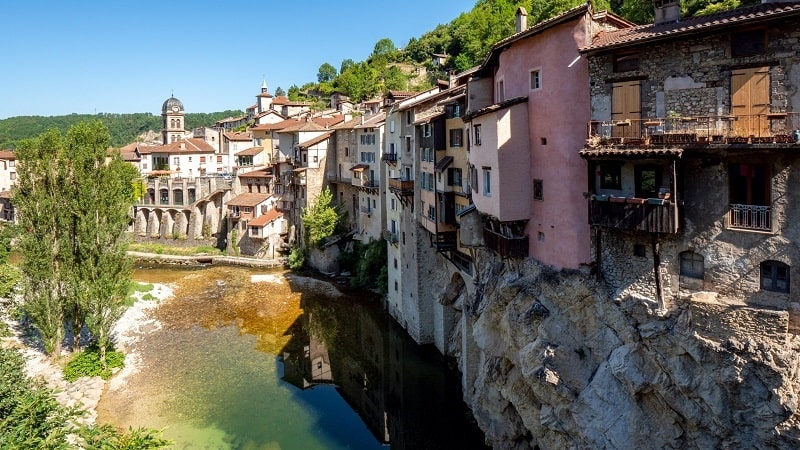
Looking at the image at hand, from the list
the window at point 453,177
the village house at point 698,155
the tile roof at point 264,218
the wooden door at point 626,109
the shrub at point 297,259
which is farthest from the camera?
the tile roof at point 264,218

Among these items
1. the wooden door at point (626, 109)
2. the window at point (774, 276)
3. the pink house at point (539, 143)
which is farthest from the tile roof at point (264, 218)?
the window at point (774, 276)

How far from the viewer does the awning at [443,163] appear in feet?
102

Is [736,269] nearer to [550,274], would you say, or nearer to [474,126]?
[550,274]

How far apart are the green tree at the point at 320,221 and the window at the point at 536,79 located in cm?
3710

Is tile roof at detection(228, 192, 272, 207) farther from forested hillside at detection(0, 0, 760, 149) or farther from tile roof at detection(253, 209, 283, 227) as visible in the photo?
forested hillside at detection(0, 0, 760, 149)

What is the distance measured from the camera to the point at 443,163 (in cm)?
3152

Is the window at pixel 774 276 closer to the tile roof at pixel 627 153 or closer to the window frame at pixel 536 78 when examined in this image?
the tile roof at pixel 627 153

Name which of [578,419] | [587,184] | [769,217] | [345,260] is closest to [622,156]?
[587,184]

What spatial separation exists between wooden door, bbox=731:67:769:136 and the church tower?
11479 centimetres

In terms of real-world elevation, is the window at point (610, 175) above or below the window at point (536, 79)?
below

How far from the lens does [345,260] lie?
5497 cm

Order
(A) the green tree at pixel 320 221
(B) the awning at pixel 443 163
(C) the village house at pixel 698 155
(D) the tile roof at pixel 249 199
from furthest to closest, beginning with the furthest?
(D) the tile roof at pixel 249 199
(A) the green tree at pixel 320 221
(B) the awning at pixel 443 163
(C) the village house at pixel 698 155

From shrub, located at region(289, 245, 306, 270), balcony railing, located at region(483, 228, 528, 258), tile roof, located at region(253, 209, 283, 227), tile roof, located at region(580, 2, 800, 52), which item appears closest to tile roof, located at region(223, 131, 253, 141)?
tile roof, located at region(253, 209, 283, 227)

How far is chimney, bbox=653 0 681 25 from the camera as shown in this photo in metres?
18.0
